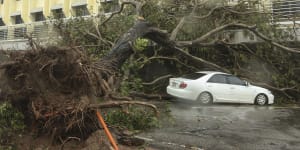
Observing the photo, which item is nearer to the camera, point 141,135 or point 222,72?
point 141,135

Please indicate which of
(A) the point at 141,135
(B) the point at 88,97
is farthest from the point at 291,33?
(B) the point at 88,97

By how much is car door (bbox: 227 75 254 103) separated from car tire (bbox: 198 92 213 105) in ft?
3.02

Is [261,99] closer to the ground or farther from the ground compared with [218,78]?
closer to the ground

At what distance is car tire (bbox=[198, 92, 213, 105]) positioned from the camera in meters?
13.5

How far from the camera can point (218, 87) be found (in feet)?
45.2

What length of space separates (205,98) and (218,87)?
712 mm

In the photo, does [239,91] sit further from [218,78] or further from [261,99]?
[261,99]

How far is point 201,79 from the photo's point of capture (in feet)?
44.7

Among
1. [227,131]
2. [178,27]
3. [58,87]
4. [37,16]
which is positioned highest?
[37,16]

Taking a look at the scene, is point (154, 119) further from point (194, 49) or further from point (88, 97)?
point (194, 49)

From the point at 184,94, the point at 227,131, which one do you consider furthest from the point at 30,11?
the point at 227,131

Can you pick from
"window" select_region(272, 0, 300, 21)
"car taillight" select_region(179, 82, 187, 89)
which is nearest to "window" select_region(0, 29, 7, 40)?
"car taillight" select_region(179, 82, 187, 89)

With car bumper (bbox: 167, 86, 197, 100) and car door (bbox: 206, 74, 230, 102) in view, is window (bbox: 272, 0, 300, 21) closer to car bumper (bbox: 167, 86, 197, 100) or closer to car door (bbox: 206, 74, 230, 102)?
car door (bbox: 206, 74, 230, 102)

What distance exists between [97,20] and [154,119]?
36.0ft
